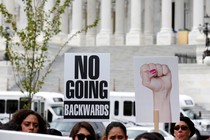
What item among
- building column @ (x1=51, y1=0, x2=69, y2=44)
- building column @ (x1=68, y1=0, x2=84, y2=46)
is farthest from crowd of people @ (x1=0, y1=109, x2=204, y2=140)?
building column @ (x1=68, y1=0, x2=84, y2=46)

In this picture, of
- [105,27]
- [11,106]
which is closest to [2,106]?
[11,106]

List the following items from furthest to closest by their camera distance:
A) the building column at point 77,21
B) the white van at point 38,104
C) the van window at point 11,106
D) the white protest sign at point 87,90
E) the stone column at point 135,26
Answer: the building column at point 77,21
the stone column at point 135,26
the van window at point 11,106
the white van at point 38,104
the white protest sign at point 87,90

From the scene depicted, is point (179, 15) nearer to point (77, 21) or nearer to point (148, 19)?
point (148, 19)

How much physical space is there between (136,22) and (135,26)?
505mm

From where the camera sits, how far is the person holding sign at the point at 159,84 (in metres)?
13.3

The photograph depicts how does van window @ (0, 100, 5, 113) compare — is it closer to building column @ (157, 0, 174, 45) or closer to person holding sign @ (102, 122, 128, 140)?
building column @ (157, 0, 174, 45)

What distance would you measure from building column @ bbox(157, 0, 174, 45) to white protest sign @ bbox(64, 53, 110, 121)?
6069cm

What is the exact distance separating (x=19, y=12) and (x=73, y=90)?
7605 centimetres

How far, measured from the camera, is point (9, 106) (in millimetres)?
44938

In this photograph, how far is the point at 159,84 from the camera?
13.4 metres

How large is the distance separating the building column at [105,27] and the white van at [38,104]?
110 ft

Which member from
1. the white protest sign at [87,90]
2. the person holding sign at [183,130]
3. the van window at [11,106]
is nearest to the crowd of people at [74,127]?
the person holding sign at [183,130]

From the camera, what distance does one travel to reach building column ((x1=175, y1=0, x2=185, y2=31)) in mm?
81000

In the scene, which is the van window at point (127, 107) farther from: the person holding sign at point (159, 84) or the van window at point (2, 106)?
the person holding sign at point (159, 84)
